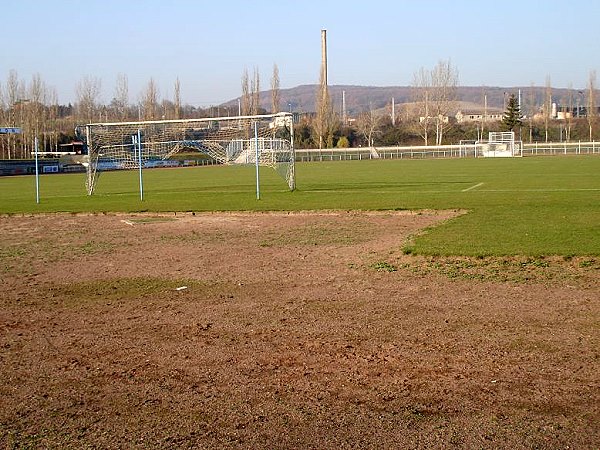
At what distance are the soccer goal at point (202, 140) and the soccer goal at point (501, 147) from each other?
5501cm

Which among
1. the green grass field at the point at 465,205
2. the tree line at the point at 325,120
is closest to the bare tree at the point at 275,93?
the tree line at the point at 325,120

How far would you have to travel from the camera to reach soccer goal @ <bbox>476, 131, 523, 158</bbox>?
8462 centimetres

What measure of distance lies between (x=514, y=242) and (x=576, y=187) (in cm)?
1799

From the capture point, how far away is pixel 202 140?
32719mm

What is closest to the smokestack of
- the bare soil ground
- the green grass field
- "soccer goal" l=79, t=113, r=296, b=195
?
the green grass field

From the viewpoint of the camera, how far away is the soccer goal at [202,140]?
3203cm

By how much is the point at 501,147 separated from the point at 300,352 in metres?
81.6

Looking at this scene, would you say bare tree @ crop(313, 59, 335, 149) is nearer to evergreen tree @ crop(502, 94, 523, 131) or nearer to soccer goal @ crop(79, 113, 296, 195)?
evergreen tree @ crop(502, 94, 523, 131)

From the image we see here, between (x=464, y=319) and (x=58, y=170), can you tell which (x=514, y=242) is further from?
(x=58, y=170)

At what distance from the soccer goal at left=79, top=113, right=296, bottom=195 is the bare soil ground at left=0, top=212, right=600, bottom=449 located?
17.5 metres

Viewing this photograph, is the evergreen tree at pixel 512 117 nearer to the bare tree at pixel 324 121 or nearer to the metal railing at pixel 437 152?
the metal railing at pixel 437 152

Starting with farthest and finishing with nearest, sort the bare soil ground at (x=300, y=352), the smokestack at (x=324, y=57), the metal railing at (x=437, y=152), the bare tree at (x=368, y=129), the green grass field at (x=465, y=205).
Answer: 1. the bare tree at (x=368, y=129)
2. the smokestack at (x=324, y=57)
3. the metal railing at (x=437, y=152)
4. the green grass field at (x=465, y=205)
5. the bare soil ground at (x=300, y=352)

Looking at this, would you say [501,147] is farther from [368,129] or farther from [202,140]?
[202,140]

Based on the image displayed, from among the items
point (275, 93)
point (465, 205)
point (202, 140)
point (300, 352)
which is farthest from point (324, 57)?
point (300, 352)
